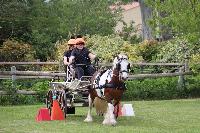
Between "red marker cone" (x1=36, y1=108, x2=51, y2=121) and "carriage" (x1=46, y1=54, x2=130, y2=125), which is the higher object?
"carriage" (x1=46, y1=54, x2=130, y2=125)

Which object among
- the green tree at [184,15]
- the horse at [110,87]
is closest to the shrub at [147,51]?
the green tree at [184,15]

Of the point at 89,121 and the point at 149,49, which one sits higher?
the point at 149,49

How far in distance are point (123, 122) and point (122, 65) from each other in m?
1.86

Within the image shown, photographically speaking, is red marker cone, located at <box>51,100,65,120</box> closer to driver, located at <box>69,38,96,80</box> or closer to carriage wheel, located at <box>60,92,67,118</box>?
carriage wheel, located at <box>60,92,67,118</box>

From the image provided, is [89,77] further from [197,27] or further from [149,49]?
[149,49]

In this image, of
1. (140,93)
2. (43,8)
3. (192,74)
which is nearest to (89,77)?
(140,93)

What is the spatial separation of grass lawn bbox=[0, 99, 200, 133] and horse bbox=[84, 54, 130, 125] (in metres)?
0.36

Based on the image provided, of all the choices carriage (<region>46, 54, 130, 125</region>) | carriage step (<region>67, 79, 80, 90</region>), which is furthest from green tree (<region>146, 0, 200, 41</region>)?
carriage step (<region>67, 79, 80, 90</region>)

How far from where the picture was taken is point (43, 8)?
33812mm

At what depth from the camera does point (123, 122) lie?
51.1 ft

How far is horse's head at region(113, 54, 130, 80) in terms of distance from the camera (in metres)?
→ 14.3

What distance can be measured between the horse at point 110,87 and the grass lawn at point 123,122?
1.17 feet

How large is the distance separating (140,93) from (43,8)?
1095cm

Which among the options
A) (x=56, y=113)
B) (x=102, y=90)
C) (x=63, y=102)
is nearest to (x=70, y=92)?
(x=63, y=102)
